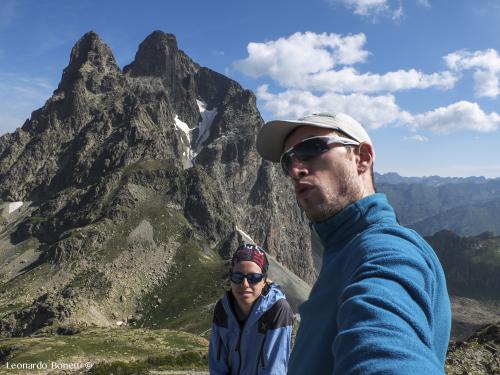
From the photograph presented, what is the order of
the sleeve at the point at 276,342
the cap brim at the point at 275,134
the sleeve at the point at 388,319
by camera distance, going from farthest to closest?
the sleeve at the point at 276,342
the cap brim at the point at 275,134
the sleeve at the point at 388,319

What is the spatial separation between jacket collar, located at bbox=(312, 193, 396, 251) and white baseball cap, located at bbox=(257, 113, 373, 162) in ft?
2.64

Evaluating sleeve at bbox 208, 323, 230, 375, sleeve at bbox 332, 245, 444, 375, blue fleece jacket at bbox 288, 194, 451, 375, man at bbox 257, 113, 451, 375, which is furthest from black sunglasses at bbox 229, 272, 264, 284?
sleeve at bbox 332, 245, 444, 375

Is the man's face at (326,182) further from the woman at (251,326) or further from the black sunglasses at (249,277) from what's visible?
the black sunglasses at (249,277)

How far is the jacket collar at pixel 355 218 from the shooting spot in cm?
378

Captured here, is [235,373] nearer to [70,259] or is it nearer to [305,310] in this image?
Answer: [305,310]

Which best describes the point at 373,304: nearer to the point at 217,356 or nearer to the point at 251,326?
the point at 251,326

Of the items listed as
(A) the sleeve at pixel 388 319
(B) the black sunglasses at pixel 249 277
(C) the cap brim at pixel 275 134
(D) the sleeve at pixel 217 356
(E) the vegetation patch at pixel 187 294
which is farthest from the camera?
(E) the vegetation patch at pixel 187 294

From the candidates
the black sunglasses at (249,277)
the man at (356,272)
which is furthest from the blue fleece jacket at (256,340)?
the man at (356,272)

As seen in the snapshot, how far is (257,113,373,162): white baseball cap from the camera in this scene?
438cm

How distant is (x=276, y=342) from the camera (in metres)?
9.52

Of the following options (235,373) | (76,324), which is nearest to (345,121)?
(235,373)

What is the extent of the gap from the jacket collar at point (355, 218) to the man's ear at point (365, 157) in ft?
1.67

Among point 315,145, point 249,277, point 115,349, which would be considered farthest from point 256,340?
point 115,349

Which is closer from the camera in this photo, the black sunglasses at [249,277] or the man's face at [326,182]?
the man's face at [326,182]
